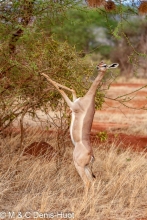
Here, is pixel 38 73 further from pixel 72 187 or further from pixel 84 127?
pixel 72 187

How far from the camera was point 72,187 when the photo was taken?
6.61 m

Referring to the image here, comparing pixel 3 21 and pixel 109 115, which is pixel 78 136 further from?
pixel 109 115

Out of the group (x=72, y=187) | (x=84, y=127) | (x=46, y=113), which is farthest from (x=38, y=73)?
(x=72, y=187)

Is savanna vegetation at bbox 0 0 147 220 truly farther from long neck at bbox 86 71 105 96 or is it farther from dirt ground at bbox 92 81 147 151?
dirt ground at bbox 92 81 147 151

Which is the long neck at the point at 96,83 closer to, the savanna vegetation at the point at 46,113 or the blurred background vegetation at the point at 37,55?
the savanna vegetation at the point at 46,113

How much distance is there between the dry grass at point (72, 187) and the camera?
575 cm

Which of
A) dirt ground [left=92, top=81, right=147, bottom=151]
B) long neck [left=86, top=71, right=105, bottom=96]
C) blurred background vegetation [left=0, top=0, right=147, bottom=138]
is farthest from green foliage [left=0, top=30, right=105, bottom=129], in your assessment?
dirt ground [left=92, top=81, right=147, bottom=151]

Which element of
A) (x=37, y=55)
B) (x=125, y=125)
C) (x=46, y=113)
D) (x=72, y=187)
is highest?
(x=37, y=55)

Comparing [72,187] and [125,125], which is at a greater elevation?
[72,187]

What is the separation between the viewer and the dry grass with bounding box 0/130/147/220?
18.9 ft

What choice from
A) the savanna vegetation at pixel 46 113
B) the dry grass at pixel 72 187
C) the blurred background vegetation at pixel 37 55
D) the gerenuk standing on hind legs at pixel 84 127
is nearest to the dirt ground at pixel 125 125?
the dry grass at pixel 72 187

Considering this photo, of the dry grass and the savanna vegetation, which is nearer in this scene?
the dry grass

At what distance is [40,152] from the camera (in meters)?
8.18

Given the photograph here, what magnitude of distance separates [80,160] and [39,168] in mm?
1268
